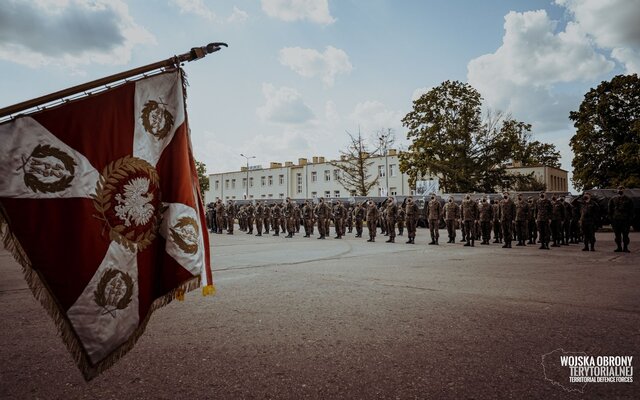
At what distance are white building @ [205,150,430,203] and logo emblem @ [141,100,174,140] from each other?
1969 inches

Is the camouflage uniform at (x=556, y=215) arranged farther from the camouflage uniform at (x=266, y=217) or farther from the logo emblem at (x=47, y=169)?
the logo emblem at (x=47, y=169)

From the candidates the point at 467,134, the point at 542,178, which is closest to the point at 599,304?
the point at 467,134

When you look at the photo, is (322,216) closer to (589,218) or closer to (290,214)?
(290,214)

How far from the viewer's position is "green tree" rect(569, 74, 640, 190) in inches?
1332

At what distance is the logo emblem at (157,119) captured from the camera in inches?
126

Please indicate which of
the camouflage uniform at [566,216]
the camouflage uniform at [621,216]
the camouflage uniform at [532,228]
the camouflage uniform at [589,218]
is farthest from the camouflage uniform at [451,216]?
the camouflage uniform at [621,216]

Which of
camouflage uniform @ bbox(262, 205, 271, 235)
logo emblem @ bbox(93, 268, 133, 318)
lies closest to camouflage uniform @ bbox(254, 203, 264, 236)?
camouflage uniform @ bbox(262, 205, 271, 235)

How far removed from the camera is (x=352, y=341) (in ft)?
13.6

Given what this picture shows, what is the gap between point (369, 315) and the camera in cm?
516

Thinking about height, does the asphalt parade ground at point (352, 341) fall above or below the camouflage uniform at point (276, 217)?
below

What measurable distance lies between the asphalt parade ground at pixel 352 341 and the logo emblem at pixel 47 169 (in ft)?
5.03

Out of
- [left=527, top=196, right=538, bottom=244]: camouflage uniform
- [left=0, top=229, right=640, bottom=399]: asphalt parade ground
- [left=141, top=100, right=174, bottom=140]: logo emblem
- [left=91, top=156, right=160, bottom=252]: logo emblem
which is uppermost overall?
[left=141, top=100, right=174, bottom=140]: logo emblem

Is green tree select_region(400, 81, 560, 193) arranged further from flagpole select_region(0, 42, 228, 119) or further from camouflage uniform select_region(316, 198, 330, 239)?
flagpole select_region(0, 42, 228, 119)

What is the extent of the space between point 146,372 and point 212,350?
65 centimetres
